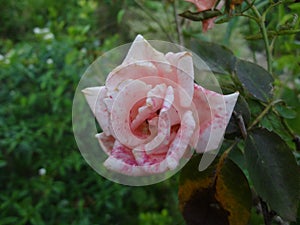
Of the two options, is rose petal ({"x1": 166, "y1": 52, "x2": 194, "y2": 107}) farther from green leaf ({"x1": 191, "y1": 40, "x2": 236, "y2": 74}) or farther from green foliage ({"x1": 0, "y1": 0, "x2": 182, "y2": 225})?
green foliage ({"x1": 0, "y1": 0, "x2": 182, "y2": 225})

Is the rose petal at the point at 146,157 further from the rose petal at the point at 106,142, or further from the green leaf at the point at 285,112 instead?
the green leaf at the point at 285,112

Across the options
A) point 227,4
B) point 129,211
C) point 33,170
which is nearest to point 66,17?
point 33,170

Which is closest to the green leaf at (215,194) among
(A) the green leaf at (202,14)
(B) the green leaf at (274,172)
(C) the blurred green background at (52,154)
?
(B) the green leaf at (274,172)

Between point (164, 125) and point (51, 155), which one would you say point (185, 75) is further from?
point (51, 155)

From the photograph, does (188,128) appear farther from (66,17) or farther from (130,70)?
(66,17)

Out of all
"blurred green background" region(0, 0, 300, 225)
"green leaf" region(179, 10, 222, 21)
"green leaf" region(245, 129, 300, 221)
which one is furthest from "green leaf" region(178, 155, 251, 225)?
"blurred green background" region(0, 0, 300, 225)

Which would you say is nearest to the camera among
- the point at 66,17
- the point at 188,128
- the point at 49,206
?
the point at 188,128

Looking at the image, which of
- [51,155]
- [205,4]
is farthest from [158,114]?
[51,155]

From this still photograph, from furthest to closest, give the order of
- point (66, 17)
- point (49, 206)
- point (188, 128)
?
point (66, 17) < point (49, 206) < point (188, 128)
